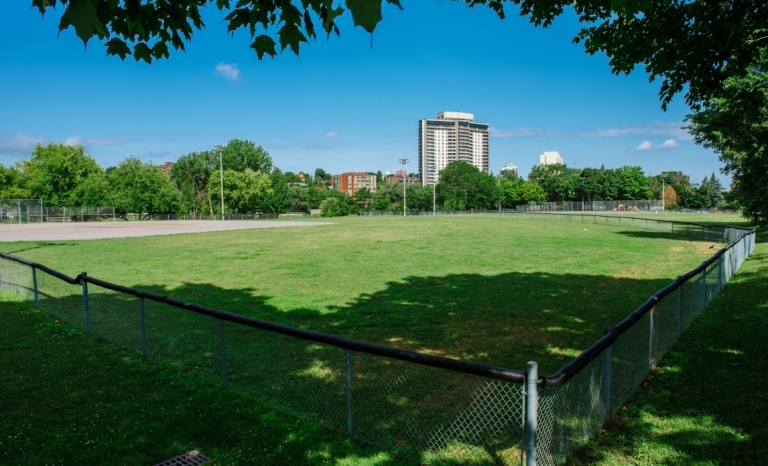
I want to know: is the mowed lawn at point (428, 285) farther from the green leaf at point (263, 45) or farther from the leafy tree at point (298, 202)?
the leafy tree at point (298, 202)

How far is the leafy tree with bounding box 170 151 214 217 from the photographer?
112188 millimetres

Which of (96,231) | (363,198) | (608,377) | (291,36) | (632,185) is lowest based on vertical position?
(96,231)

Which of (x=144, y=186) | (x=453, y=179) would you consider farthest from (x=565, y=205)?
(x=144, y=186)

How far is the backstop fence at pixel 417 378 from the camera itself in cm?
399

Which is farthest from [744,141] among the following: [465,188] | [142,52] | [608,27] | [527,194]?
[527,194]

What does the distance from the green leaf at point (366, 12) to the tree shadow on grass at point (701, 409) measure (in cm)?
397

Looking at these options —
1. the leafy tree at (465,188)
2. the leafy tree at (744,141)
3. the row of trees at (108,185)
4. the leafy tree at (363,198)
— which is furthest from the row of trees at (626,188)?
the leafy tree at (744,141)

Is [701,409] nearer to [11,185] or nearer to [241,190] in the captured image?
[241,190]

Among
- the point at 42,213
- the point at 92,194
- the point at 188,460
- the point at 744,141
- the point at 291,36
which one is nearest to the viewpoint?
the point at 291,36

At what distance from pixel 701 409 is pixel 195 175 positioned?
122 meters

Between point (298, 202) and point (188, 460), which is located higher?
point (298, 202)

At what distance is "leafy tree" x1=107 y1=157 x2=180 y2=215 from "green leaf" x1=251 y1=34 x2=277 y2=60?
95994 millimetres

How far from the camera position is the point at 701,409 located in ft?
16.8

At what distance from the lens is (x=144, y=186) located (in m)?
91.3
